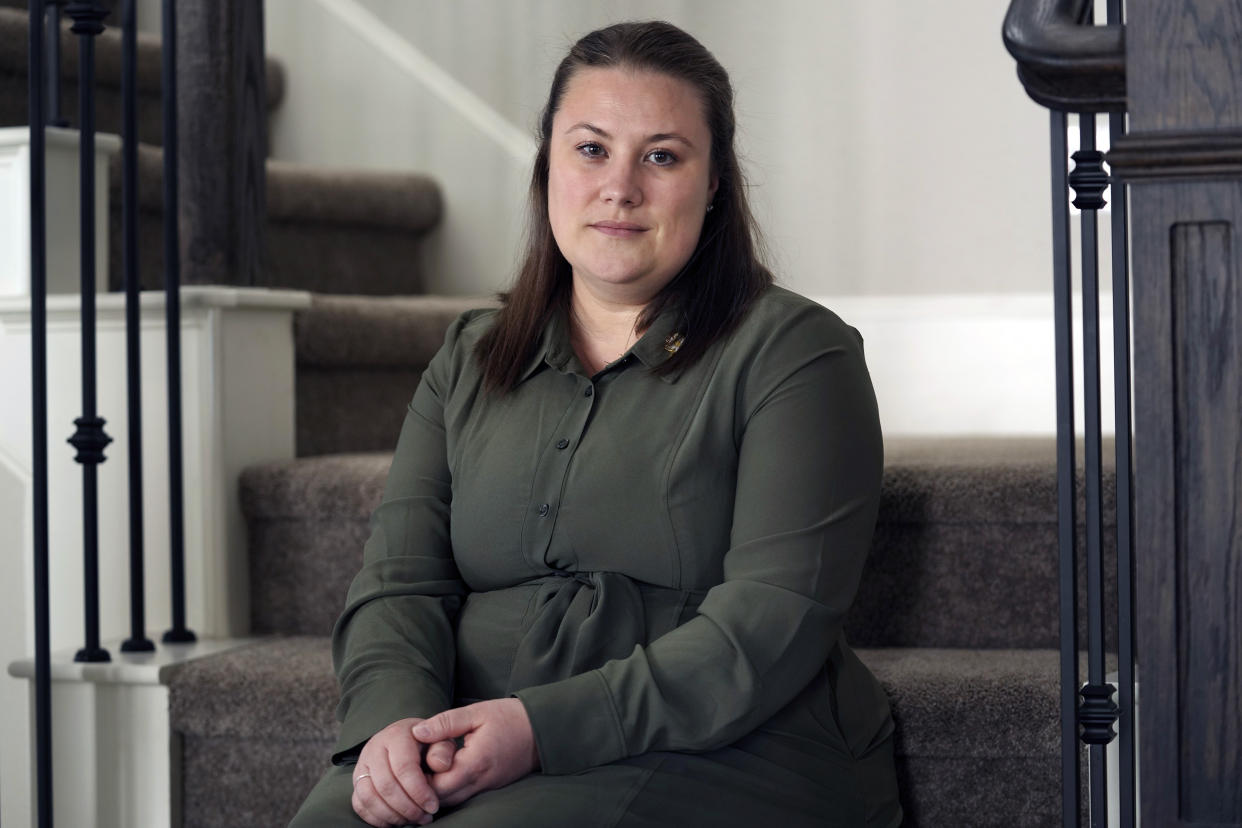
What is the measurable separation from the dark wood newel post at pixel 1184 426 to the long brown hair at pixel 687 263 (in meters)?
0.63

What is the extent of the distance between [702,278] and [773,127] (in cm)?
149

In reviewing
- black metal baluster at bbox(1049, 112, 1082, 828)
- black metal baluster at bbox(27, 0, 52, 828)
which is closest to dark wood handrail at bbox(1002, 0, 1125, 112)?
black metal baluster at bbox(1049, 112, 1082, 828)

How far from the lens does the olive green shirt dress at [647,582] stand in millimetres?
1285

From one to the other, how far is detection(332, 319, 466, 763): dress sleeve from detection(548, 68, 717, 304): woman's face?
0.82 feet

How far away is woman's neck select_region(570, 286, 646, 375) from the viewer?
1548 millimetres

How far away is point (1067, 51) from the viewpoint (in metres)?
0.89

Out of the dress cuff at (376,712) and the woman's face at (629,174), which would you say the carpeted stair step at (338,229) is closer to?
the woman's face at (629,174)

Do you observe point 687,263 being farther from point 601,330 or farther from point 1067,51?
point 1067,51

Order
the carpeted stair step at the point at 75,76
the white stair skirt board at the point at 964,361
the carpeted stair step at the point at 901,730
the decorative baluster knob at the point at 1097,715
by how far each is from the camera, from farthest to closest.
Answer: the white stair skirt board at the point at 964,361, the carpeted stair step at the point at 75,76, the carpeted stair step at the point at 901,730, the decorative baluster knob at the point at 1097,715

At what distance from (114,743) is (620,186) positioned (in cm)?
103

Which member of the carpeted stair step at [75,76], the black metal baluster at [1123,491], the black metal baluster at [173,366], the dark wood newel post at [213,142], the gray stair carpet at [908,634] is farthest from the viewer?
the carpeted stair step at [75,76]

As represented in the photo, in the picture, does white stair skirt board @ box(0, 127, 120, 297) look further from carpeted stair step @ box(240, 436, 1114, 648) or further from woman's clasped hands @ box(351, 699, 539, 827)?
carpeted stair step @ box(240, 436, 1114, 648)

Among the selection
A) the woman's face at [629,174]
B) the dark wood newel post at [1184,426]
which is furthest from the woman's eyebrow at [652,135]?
the dark wood newel post at [1184,426]

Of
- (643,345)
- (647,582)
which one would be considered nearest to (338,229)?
(643,345)
